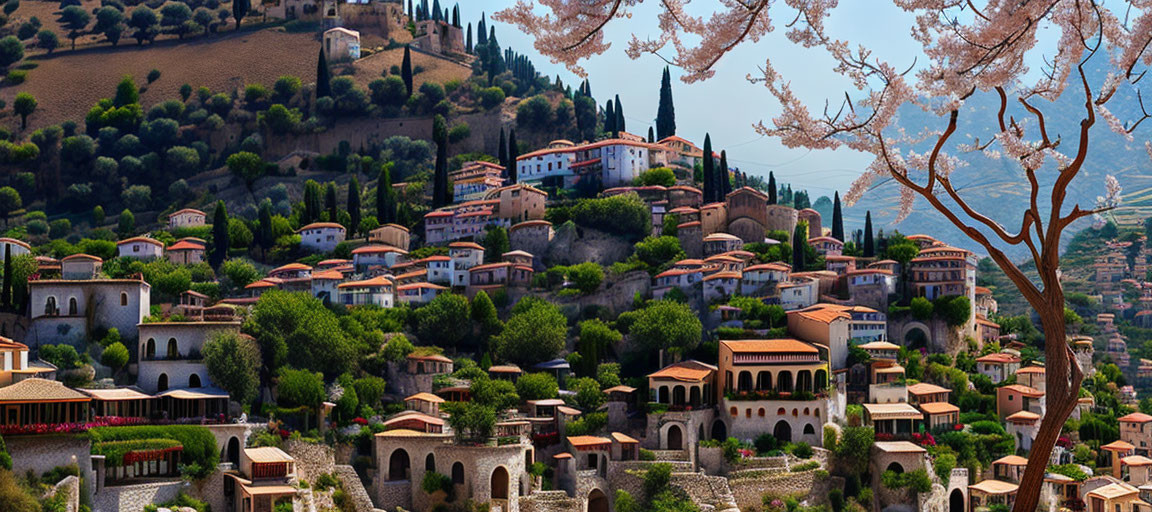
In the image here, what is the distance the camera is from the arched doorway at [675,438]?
151 ft

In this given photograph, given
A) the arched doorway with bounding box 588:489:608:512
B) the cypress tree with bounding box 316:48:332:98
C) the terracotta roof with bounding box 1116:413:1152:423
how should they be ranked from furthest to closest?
the cypress tree with bounding box 316:48:332:98 < the terracotta roof with bounding box 1116:413:1152:423 < the arched doorway with bounding box 588:489:608:512

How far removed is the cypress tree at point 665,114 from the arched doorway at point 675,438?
3184cm

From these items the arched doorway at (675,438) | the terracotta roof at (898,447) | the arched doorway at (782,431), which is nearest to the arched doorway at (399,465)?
the arched doorway at (675,438)

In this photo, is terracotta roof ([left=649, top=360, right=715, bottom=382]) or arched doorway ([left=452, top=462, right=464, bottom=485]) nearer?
arched doorway ([left=452, top=462, right=464, bottom=485])

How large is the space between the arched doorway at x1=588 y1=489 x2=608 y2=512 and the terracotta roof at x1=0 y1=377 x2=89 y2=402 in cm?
1487

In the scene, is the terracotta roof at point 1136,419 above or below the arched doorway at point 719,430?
below

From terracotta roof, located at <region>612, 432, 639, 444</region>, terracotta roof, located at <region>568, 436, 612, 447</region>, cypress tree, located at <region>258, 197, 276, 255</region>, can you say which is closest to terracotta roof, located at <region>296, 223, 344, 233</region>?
cypress tree, located at <region>258, 197, 276, 255</region>

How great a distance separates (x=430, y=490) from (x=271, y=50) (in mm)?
62156

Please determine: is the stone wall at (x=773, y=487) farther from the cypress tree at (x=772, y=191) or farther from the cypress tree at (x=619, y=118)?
the cypress tree at (x=619, y=118)

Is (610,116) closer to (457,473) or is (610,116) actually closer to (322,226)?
(322,226)

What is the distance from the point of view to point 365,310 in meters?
52.6

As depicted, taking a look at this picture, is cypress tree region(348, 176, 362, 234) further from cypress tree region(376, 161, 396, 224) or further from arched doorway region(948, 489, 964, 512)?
arched doorway region(948, 489, 964, 512)

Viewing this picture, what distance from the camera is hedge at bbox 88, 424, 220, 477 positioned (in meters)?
38.6

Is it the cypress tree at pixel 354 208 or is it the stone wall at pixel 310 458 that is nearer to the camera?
the stone wall at pixel 310 458
